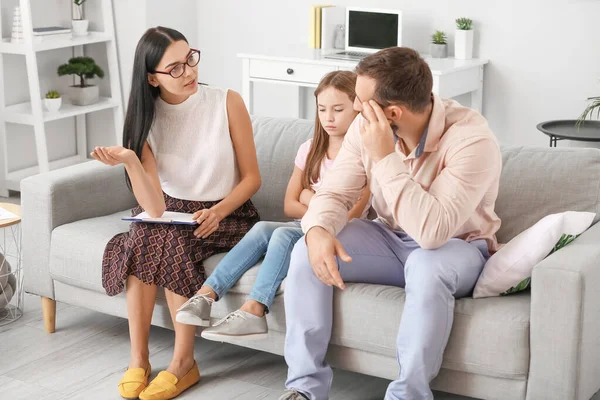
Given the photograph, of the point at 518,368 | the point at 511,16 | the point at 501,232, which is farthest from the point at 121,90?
the point at 518,368

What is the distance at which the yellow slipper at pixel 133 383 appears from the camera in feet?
8.21

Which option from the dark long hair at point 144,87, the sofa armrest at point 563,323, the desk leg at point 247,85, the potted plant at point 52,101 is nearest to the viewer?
the sofa armrest at point 563,323

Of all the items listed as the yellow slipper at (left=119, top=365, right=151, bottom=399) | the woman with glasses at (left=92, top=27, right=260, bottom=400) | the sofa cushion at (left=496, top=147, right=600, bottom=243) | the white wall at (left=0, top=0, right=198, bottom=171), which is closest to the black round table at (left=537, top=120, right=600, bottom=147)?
the sofa cushion at (left=496, top=147, right=600, bottom=243)

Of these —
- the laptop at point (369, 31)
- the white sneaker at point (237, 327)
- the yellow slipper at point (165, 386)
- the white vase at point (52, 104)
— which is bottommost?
the yellow slipper at point (165, 386)

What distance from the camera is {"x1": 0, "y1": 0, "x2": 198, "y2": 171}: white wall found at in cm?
469

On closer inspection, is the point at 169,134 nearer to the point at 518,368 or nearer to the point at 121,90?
the point at 518,368

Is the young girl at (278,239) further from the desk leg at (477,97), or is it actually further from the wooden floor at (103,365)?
the desk leg at (477,97)

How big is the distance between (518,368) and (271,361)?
34.0 inches

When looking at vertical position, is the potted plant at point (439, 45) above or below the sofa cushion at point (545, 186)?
above

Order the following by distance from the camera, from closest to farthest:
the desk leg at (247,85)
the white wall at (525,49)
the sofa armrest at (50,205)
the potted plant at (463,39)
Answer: the sofa armrest at (50,205) < the white wall at (525,49) < the potted plant at (463,39) < the desk leg at (247,85)

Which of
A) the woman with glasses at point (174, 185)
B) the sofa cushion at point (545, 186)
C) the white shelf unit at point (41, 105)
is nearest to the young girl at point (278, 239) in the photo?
the woman with glasses at point (174, 185)

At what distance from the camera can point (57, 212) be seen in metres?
2.87

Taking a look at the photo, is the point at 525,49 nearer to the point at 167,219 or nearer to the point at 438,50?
the point at 438,50

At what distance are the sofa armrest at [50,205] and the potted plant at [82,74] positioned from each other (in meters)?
1.77
